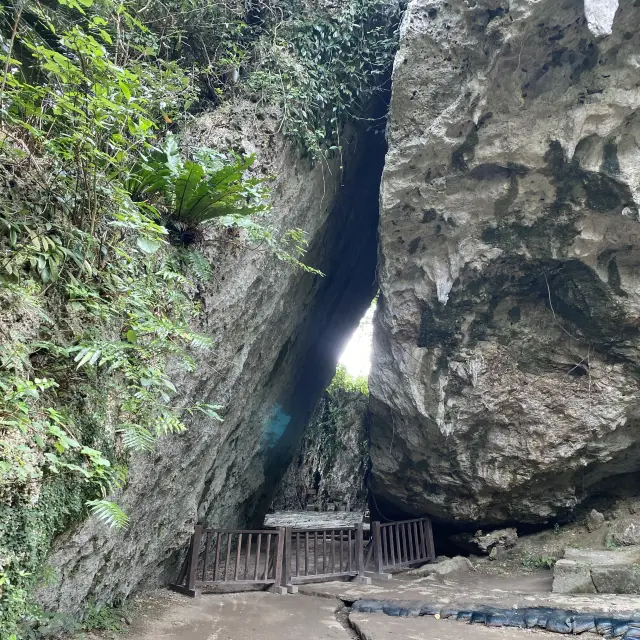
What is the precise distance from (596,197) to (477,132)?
6.28 ft

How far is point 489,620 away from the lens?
475 centimetres

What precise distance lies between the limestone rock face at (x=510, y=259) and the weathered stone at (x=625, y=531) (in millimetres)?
683

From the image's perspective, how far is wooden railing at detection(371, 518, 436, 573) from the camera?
318 inches

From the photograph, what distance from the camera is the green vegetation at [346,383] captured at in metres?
14.5

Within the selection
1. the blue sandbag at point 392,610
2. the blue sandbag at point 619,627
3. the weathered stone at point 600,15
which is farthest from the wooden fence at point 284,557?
the weathered stone at point 600,15

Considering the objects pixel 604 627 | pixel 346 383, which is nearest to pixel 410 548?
pixel 604 627

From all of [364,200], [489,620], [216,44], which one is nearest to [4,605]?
[489,620]

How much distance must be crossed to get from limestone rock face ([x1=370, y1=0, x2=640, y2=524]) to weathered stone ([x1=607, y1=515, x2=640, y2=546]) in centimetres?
68

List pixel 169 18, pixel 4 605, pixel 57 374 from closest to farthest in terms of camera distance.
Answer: pixel 4 605 → pixel 57 374 → pixel 169 18

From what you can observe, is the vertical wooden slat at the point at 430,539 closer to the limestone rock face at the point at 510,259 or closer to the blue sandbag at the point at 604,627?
the limestone rock face at the point at 510,259

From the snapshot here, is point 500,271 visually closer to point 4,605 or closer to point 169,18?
point 169,18

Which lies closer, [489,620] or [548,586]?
[489,620]

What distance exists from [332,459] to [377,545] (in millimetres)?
5780

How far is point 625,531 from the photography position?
7359 millimetres
